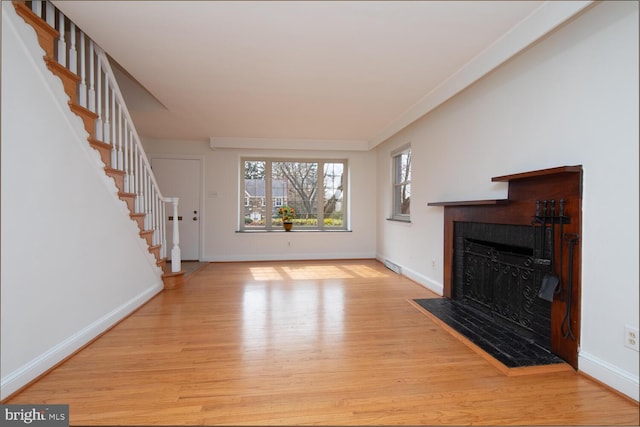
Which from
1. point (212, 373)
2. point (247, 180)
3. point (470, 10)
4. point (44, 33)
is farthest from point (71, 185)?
point (247, 180)

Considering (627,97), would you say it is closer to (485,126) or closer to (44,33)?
(485,126)

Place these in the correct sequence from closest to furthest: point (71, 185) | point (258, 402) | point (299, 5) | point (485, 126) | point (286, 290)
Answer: point (258, 402) → point (299, 5) → point (71, 185) → point (485, 126) → point (286, 290)

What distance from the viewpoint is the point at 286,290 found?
12.3ft

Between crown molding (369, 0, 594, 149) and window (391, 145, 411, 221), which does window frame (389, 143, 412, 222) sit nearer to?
window (391, 145, 411, 221)

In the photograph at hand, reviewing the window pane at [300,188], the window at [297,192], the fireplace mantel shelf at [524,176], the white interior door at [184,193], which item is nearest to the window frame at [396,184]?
the window at [297,192]

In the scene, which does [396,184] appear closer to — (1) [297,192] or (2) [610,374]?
(1) [297,192]

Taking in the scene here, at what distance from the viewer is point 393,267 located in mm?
4891

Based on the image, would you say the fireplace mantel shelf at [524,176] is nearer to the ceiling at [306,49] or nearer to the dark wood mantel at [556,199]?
the dark wood mantel at [556,199]

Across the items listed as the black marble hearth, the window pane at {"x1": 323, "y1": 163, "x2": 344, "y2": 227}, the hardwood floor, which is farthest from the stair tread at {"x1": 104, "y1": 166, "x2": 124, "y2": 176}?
the window pane at {"x1": 323, "y1": 163, "x2": 344, "y2": 227}

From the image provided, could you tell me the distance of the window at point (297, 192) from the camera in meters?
6.00

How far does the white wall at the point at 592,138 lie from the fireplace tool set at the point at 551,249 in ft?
0.25

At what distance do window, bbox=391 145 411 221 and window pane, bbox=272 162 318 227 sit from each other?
1.59 meters

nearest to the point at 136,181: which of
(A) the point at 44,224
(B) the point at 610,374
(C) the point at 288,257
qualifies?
(A) the point at 44,224

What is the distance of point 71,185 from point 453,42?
2.94 metres
